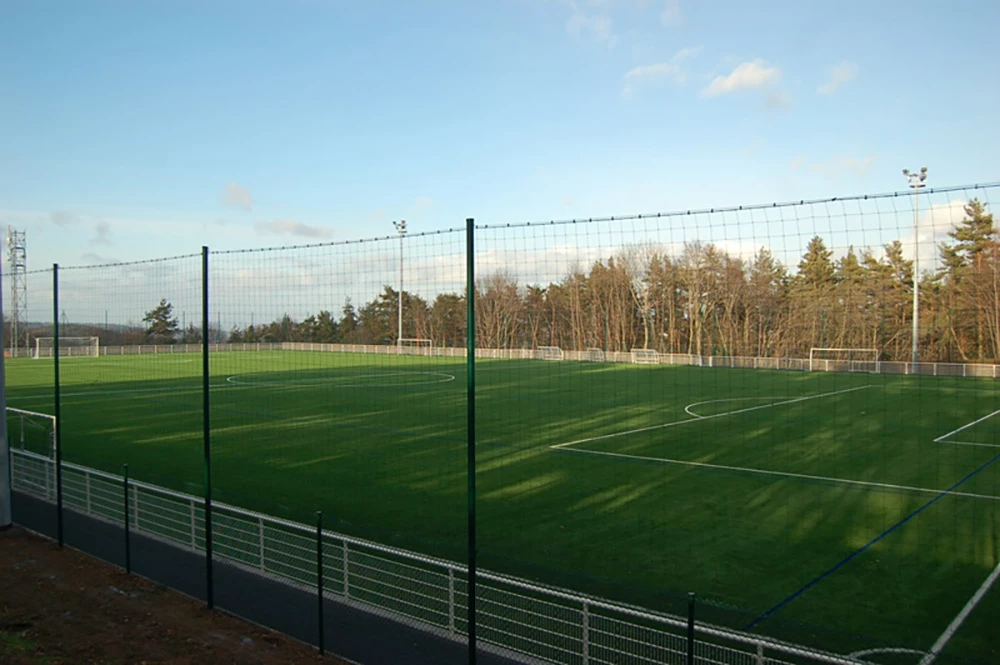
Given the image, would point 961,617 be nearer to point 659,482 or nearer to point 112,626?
point 659,482

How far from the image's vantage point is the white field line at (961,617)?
6.31 metres

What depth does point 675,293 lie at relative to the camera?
15.6m

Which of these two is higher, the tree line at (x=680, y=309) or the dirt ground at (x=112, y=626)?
the tree line at (x=680, y=309)

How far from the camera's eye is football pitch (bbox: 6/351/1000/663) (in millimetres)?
7824

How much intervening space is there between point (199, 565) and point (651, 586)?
5039mm

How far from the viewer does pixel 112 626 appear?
6.11m

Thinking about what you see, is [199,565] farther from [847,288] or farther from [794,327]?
[847,288]

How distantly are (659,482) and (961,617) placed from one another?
6.68 metres

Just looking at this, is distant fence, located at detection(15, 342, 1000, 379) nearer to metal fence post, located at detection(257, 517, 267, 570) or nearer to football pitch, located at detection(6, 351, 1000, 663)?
football pitch, located at detection(6, 351, 1000, 663)

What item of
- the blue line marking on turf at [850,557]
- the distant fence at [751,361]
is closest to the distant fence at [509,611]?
the blue line marking on turf at [850,557]

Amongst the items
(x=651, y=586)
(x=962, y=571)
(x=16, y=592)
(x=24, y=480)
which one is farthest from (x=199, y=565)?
(x=962, y=571)

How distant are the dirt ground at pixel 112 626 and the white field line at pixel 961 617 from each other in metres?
5.23

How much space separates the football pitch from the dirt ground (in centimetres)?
336

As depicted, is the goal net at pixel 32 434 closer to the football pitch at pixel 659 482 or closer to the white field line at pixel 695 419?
the football pitch at pixel 659 482
